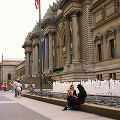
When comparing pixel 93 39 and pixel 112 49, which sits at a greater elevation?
pixel 93 39

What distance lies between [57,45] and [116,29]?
2399 centimetres

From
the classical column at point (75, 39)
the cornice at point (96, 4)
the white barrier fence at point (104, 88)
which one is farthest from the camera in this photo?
the classical column at point (75, 39)

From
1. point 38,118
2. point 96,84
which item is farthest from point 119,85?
point 38,118

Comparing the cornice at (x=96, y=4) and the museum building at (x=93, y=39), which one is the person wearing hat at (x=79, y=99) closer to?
the museum building at (x=93, y=39)

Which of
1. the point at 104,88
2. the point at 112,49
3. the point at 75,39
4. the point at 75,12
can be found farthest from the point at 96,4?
the point at 104,88

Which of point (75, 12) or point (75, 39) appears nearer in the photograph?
point (75, 39)

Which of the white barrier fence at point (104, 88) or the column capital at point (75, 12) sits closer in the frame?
the white barrier fence at point (104, 88)

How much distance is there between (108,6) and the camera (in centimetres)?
3228

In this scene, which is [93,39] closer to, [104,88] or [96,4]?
[96,4]

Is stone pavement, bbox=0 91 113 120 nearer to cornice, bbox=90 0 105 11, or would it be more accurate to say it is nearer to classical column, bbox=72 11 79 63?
classical column, bbox=72 11 79 63

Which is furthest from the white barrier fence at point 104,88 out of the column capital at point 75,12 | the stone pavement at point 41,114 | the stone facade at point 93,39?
the column capital at point 75,12

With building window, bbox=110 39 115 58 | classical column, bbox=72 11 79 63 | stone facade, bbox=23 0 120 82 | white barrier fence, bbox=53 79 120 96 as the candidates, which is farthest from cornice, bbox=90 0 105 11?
white barrier fence, bbox=53 79 120 96

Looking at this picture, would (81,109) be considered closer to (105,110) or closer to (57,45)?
(105,110)

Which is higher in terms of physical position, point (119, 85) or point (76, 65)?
point (76, 65)
